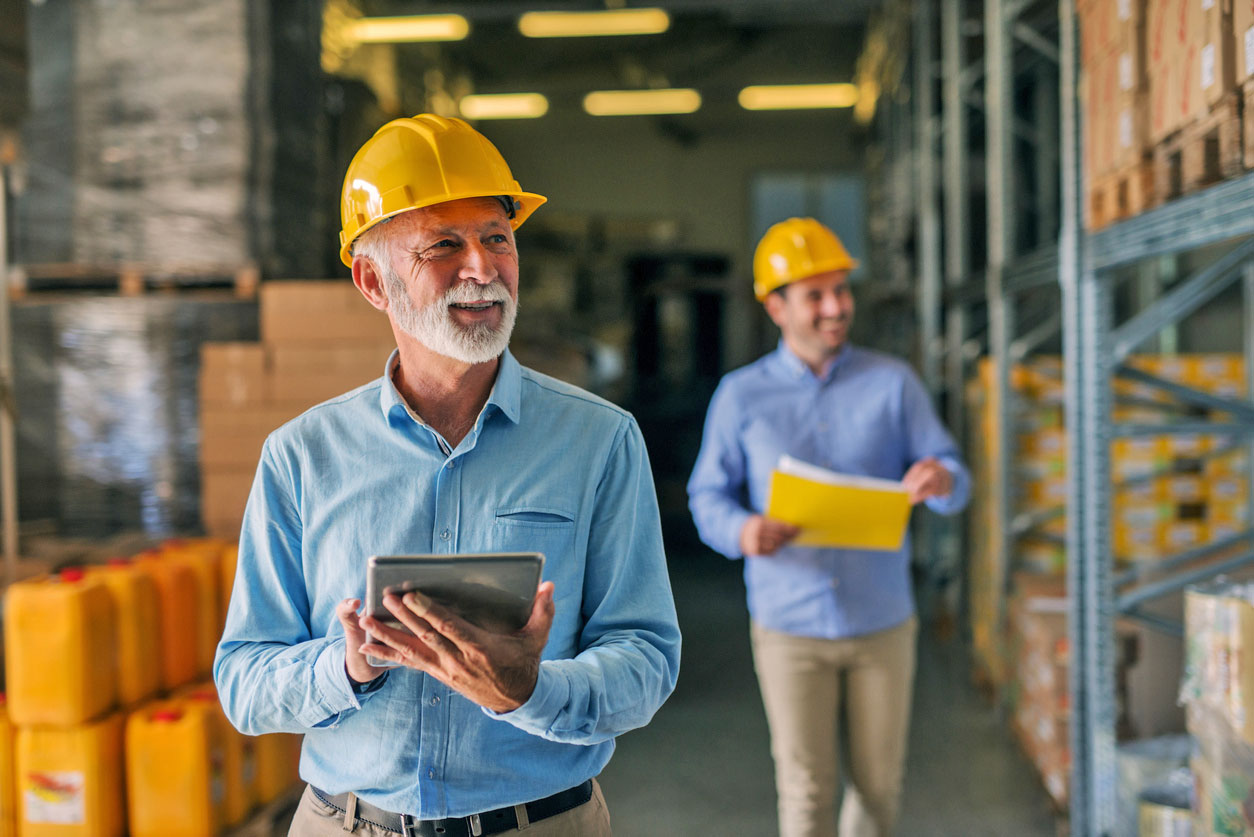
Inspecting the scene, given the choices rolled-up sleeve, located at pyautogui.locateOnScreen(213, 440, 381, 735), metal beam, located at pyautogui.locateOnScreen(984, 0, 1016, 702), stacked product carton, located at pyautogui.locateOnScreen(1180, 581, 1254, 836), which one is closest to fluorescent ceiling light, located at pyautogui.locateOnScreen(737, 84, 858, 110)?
metal beam, located at pyautogui.locateOnScreen(984, 0, 1016, 702)

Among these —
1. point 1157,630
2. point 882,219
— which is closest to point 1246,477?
point 1157,630

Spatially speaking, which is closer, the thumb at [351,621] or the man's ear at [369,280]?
the thumb at [351,621]

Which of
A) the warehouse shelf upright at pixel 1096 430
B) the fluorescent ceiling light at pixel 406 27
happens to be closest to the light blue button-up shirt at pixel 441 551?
the warehouse shelf upright at pixel 1096 430

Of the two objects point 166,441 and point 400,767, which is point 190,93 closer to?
point 166,441

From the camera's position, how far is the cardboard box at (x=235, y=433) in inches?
187

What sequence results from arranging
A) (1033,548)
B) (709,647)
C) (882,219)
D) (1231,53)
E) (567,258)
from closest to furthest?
(1231,53) → (1033,548) → (709,647) → (882,219) → (567,258)

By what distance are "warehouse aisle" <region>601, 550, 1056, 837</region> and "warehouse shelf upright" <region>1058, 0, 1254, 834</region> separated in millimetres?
792

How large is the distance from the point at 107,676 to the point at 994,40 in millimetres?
4871

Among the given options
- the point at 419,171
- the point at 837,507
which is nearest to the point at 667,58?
the point at 837,507

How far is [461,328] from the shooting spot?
5.57 feet

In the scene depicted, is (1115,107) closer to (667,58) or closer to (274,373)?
(274,373)

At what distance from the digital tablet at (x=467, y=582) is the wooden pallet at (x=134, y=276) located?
13.5 feet

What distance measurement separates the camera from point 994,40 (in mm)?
5082

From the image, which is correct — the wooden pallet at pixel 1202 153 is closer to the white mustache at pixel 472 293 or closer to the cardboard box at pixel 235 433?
the white mustache at pixel 472 293
